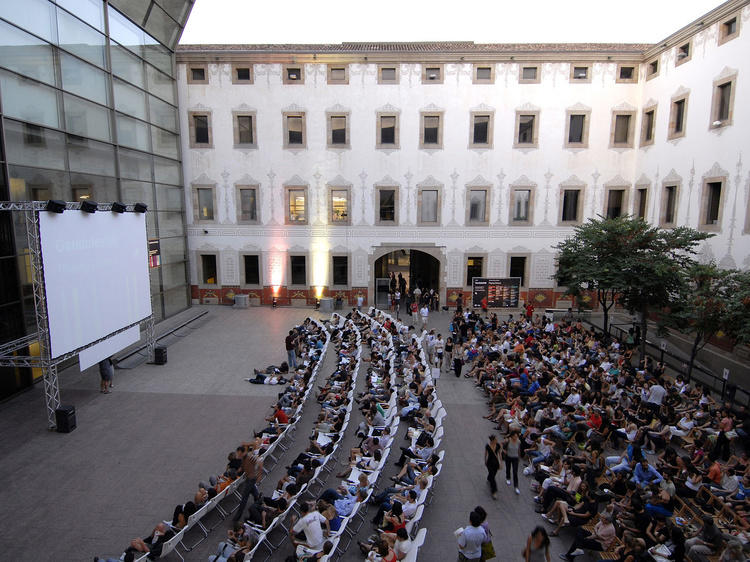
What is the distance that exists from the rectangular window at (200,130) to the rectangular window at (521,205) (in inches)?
704

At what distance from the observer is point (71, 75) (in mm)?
15930

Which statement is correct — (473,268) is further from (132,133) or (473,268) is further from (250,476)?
(250,476)

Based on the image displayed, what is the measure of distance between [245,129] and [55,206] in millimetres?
16093

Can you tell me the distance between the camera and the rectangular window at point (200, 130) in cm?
2570

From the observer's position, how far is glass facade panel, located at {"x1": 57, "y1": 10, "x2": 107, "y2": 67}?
50.9 feet

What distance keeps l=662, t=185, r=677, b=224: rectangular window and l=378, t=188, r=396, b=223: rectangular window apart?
1389 centimetres

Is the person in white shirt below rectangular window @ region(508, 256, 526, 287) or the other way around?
below

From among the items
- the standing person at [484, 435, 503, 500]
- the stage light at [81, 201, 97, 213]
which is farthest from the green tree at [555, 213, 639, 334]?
the stage light at [81, 201, 97, 213]

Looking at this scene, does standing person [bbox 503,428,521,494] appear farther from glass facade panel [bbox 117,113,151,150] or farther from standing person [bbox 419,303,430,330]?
glass facade panel [bbox 117,113,151,150]

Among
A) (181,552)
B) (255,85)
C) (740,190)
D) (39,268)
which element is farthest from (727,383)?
(255,85)

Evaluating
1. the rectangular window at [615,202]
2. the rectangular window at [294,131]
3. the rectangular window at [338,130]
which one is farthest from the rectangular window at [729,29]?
the rectangular window at [294,131]

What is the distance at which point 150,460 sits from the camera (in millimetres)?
10375

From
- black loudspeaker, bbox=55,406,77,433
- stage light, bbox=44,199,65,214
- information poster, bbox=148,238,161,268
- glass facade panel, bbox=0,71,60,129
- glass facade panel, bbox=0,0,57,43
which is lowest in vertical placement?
black loudspeaker, bbox=55,406,77,433

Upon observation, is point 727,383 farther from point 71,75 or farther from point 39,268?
point 71,75
